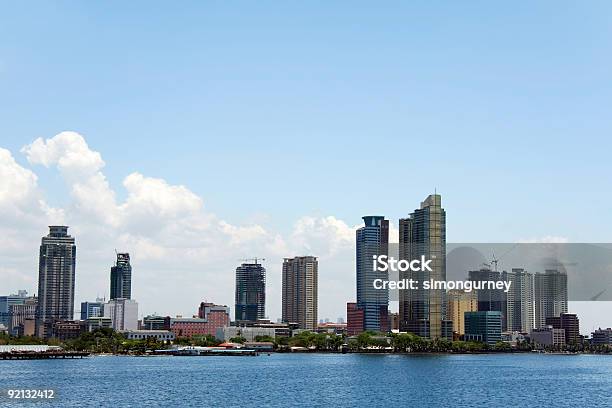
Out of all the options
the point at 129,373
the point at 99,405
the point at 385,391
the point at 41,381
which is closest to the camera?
the point at 99,405

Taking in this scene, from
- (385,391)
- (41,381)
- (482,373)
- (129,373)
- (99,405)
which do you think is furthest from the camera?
(482,373)

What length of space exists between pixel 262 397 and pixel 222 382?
1216 inches

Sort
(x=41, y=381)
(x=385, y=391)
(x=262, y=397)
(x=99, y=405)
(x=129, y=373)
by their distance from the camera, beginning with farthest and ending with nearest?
(x=129, y=373) → (x=41, y=381) → (x=385, y=391) → (x=262, y=397) → (x=99, y=405)

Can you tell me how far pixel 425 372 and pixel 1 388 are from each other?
92824mm

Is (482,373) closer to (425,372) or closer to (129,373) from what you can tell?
(425,372)

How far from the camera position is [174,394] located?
12519 centimetres

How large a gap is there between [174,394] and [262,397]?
1307 centimetres

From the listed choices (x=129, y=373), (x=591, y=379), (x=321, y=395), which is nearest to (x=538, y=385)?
(x=591, y=379)

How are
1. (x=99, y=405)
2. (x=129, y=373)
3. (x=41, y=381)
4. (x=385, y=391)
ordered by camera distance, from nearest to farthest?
(x=99, y=405) → (x=385, y=391) → (x=41, y=381) → (x=129, y=373)

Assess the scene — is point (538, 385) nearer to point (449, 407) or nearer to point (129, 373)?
point (449, 407)

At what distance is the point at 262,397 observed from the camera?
120938mm

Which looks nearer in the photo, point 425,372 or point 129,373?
point 129,373

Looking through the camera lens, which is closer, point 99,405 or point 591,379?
point 99,405

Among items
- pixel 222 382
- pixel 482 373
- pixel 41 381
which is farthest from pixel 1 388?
pixel 482 373
